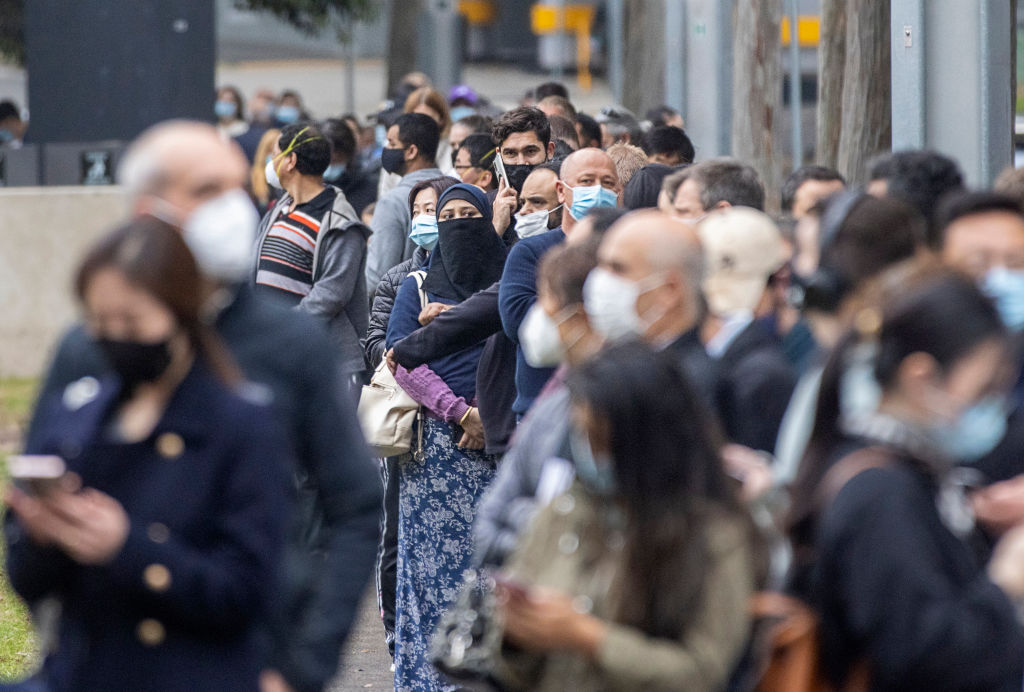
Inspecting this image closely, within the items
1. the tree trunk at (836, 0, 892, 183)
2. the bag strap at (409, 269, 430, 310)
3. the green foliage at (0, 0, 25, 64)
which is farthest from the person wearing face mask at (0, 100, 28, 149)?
the bag strap at (409, 269, 430, 310)

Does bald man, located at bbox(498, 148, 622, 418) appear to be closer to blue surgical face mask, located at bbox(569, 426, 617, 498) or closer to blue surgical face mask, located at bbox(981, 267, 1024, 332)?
blue surgical face mask, located at bbox(981, 267, 1024, 332)

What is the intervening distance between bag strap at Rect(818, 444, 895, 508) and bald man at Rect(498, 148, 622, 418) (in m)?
1.95

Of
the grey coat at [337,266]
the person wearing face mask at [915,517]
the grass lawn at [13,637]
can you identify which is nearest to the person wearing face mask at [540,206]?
the grey coat at [337,266]

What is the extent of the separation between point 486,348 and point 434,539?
76 cm

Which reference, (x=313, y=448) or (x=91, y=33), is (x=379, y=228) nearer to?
(x=313, y=448)

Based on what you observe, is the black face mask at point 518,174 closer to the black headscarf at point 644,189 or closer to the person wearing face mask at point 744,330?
the black headscarf at point 644,189

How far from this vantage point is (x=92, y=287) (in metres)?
2.63

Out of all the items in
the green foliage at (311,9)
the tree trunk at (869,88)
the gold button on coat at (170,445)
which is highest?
the green foliage at (311,9)

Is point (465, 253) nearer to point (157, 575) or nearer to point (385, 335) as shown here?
point (385, 335)

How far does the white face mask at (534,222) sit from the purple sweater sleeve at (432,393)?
652 mm

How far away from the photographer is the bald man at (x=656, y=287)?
336 cm

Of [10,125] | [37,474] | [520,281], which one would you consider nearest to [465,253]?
[520,281]

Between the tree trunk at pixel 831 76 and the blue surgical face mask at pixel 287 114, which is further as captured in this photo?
the blue surgical face mask at pixel 287 114

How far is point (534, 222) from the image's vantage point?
612cm
